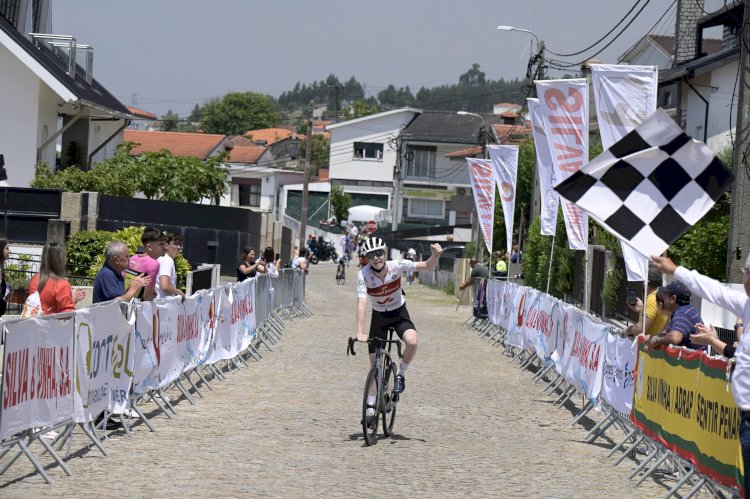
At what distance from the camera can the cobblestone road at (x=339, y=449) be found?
869cm

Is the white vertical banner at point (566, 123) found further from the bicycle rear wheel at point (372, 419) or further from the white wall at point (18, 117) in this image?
the white wall at point (18, 117)

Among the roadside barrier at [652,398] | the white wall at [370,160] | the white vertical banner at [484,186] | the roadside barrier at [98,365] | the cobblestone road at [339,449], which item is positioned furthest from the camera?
the white wall at [370,160]

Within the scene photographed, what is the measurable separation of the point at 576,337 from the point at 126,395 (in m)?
5.71

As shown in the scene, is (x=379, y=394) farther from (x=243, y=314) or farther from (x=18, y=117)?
(x=18, y=117)

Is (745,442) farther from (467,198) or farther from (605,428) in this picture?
(467,198)

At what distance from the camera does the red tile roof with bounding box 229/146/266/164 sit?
100562 mm

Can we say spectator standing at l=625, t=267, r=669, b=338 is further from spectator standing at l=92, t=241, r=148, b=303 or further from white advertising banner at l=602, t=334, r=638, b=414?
spectator standing at l=92, t=241, r=148, b=303

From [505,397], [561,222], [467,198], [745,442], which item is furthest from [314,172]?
[745,442]

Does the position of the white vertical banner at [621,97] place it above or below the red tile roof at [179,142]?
below

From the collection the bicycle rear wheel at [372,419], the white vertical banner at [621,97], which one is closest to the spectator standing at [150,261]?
the bicycle rear wheel at [372,419]

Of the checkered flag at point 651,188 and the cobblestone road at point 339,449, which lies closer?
the checkered flag at point 651,188

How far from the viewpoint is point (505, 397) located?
603 inches

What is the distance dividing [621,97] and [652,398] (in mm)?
5170

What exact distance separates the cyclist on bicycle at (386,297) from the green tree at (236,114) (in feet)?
495
